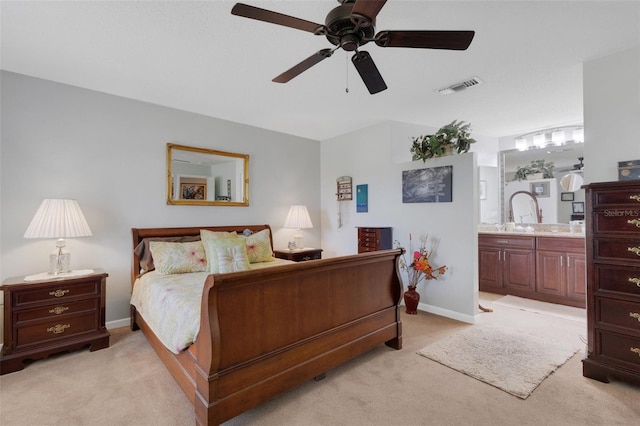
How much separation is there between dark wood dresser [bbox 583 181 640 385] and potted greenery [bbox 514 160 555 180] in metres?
2.76

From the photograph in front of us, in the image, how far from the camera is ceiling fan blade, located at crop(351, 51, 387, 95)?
1.83 metres

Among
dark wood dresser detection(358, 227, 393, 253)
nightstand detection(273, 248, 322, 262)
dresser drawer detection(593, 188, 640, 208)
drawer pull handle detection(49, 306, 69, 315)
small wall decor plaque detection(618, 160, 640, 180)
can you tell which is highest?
small wall decor plaque detection(618, 160, 640, 180)

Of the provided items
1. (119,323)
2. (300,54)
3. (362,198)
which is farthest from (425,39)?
(119,323)

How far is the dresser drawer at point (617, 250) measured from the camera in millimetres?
2068

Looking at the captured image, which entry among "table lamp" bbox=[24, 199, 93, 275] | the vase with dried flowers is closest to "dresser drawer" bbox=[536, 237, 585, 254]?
the vase with dried flowers

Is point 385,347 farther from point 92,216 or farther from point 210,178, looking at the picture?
point 92,216

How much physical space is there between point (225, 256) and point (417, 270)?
230 cm

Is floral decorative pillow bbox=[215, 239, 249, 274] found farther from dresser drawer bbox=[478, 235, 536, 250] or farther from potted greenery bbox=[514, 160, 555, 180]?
potted greenery bbox=[514, 160, 555, 180]

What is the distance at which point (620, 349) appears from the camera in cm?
212

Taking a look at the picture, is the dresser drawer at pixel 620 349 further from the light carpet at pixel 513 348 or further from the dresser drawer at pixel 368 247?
the dresser drawer at pixel 368 247

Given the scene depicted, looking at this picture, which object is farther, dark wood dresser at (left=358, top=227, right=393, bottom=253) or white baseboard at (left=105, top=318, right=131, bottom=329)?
dark wood dresser at (left=358, top=227, right=393, bottom=253)

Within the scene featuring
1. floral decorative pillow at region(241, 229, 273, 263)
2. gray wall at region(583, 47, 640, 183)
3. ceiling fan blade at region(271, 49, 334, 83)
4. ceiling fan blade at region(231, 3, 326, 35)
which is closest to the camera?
ceiling fan blade at region(231, 3, 326, 35)

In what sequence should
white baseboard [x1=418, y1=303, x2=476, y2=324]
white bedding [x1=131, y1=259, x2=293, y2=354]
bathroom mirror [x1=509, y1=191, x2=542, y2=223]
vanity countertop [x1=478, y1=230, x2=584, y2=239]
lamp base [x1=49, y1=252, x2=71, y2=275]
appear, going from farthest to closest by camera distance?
bathroom mirror [x1=509, y1=191, x2=542, y2=223], vanity countertop [x1=478, y1=230, x2=584, y2=239], white baseboard [x1=418, y1=303, x2=476, y2=324], lamp base [x1=49, y1=252, x2=71, y2=275], white bedding [x1=131, y1=259, x2=293, y2=354]

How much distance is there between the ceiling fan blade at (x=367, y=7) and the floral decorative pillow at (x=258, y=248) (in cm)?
289
